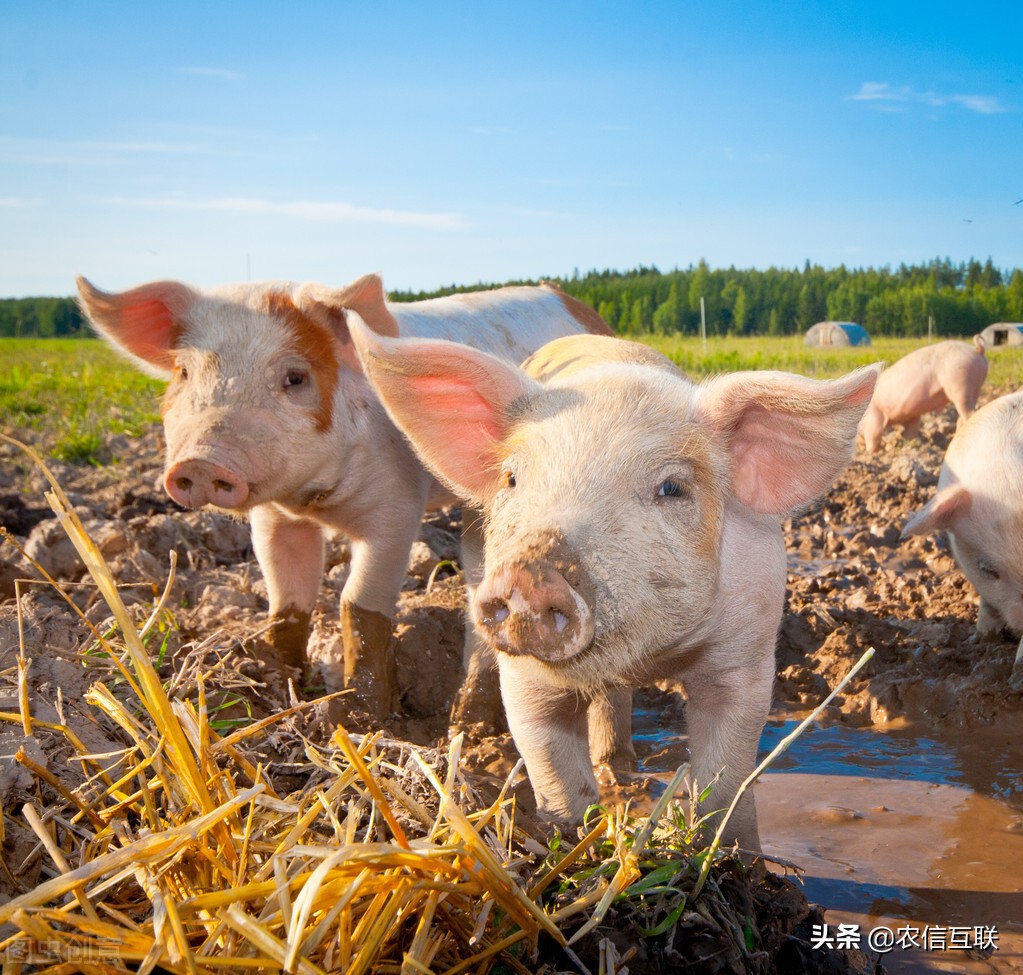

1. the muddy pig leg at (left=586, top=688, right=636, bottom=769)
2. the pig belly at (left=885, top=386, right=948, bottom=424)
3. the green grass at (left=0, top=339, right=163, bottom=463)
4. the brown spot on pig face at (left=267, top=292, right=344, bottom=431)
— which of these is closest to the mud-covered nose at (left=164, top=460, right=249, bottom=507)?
the brown spot on pig face at (left=267, top=292, right=344, bottom=431)

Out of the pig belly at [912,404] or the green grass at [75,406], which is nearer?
the green grass at [75,406]

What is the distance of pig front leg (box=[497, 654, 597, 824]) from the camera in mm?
2791

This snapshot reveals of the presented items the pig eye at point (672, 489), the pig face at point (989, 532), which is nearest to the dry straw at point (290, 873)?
the pig eye at point (672, 489)

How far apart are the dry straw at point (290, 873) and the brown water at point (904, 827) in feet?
2.90

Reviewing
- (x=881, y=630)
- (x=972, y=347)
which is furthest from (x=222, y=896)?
(x=972, y=347)

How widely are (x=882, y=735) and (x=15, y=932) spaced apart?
330cm

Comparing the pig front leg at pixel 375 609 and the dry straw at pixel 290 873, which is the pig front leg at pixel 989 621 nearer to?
the pig front leg at pixel 375 609

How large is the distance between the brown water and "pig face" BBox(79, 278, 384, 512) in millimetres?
1803

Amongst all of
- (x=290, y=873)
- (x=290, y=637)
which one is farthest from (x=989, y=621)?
(x=290, y=873)

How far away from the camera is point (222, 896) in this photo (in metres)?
1.69

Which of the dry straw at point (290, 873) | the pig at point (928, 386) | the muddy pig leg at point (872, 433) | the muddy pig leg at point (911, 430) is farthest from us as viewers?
the pig at point (928, 386)

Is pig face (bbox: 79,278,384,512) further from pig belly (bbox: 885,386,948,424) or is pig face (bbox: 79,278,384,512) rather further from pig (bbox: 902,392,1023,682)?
pig belly (bbox: 885,386,948,424)

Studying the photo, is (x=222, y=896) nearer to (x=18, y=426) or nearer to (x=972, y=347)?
(x=18, y=426)

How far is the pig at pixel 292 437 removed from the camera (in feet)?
12.8
